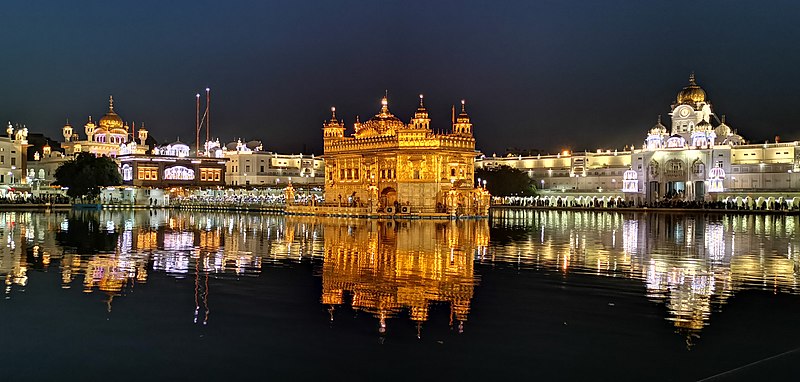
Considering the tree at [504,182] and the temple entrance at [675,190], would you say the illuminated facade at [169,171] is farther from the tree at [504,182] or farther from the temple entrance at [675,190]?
the temple entrance at [675,190]

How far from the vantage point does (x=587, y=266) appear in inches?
825

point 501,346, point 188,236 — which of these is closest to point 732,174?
point 188,236

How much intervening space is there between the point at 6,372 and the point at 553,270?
13.8 m

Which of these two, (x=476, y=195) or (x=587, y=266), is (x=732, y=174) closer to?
(x=476, y=195)

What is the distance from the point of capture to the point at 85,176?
3049 inches

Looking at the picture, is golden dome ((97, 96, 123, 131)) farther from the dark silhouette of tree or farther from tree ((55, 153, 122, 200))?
the dark silhouette of tree

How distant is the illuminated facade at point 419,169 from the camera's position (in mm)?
55406

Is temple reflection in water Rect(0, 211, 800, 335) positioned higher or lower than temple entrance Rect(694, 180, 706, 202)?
lower

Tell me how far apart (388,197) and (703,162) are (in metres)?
47.0

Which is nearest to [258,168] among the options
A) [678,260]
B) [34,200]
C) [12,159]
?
[12,159]

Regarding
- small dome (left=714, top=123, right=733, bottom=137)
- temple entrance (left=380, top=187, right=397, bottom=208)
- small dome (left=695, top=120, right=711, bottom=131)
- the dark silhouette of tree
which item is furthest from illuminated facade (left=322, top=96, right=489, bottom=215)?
small dome (left=714, top=123, right=733, bottom=137)

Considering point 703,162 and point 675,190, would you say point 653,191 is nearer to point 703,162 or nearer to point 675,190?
point 675,190

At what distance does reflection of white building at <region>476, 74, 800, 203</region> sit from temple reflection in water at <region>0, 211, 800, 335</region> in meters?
54.2

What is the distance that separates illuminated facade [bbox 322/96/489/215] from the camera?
Answer: 55.4 meters
